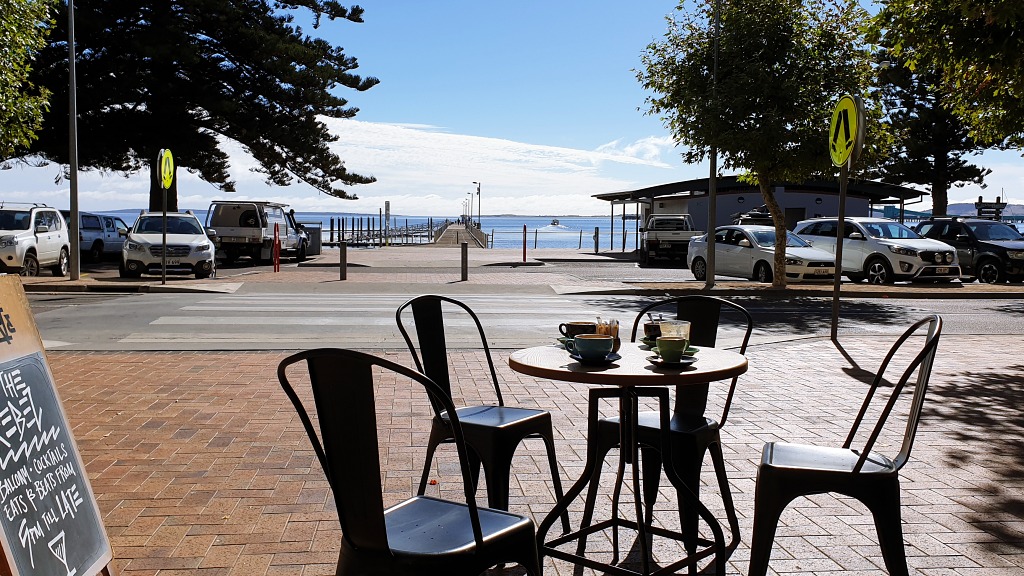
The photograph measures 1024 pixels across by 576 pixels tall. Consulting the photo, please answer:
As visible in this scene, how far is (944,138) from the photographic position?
42594 mm

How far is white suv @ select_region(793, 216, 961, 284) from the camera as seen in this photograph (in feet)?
67.3

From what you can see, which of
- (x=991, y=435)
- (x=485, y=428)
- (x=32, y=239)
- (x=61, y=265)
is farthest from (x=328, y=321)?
(x=61, y=265)

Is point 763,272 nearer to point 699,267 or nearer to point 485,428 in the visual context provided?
point 699,267

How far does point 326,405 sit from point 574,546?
194 cm

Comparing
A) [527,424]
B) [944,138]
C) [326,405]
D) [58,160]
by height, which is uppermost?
[944,138]

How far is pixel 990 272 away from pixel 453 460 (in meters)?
21.9

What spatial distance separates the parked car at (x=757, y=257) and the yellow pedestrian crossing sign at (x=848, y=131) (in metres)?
8.83

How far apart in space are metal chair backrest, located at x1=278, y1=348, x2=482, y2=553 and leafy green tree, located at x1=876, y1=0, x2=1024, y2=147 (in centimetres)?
729

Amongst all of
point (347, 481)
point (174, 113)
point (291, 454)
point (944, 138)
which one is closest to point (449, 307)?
point (291, 454)

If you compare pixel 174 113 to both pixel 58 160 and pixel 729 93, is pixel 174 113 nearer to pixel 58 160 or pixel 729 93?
pixel 58 160

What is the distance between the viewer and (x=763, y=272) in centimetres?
2075

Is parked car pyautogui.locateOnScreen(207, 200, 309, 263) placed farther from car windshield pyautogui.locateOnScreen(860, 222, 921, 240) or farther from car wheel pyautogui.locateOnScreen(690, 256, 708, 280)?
car windshield pyautogui.locateOnScreen(860, 222, 921, 240)

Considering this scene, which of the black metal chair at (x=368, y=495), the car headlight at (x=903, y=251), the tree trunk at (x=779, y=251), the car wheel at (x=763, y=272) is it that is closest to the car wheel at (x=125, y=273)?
the tree trunk at (x=779, y=251)

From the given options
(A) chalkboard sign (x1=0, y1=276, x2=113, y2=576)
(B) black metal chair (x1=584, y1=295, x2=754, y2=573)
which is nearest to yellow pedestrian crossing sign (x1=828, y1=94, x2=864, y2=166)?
(B) black metal chair (x1=584, y1=295, x2=754, y2=573)
